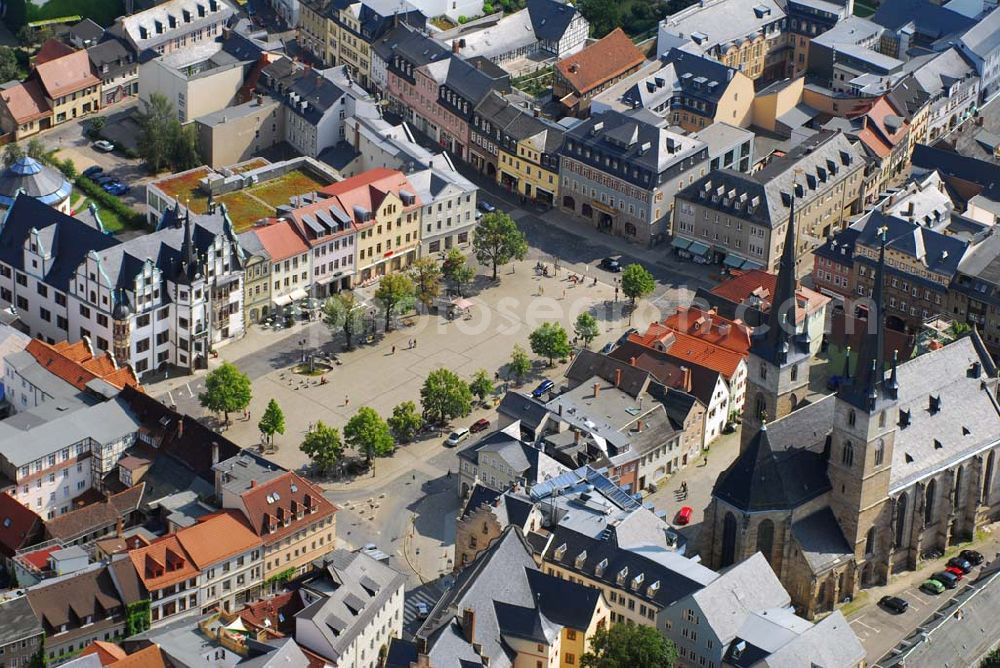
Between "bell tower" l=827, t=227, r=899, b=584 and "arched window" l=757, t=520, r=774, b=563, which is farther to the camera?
"arched window" l=757, t=520, r=774, b=563

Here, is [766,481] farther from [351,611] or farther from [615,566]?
[351,611]

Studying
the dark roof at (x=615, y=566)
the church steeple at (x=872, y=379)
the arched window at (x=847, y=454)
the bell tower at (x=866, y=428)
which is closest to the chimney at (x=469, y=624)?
the dark roof at (x=615, y=566)

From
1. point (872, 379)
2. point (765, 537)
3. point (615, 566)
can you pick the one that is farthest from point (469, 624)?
point (872, 379)

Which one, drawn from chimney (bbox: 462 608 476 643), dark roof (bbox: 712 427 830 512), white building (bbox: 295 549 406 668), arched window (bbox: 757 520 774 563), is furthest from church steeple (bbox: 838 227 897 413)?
white building (bbox: 295 549 406 668)

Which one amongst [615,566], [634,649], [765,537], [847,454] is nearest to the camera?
[634,649]

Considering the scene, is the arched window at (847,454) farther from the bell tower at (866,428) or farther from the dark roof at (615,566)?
the dark roof at (615,566)

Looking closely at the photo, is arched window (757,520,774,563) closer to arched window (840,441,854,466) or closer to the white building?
arched window (840,441,854,466)
